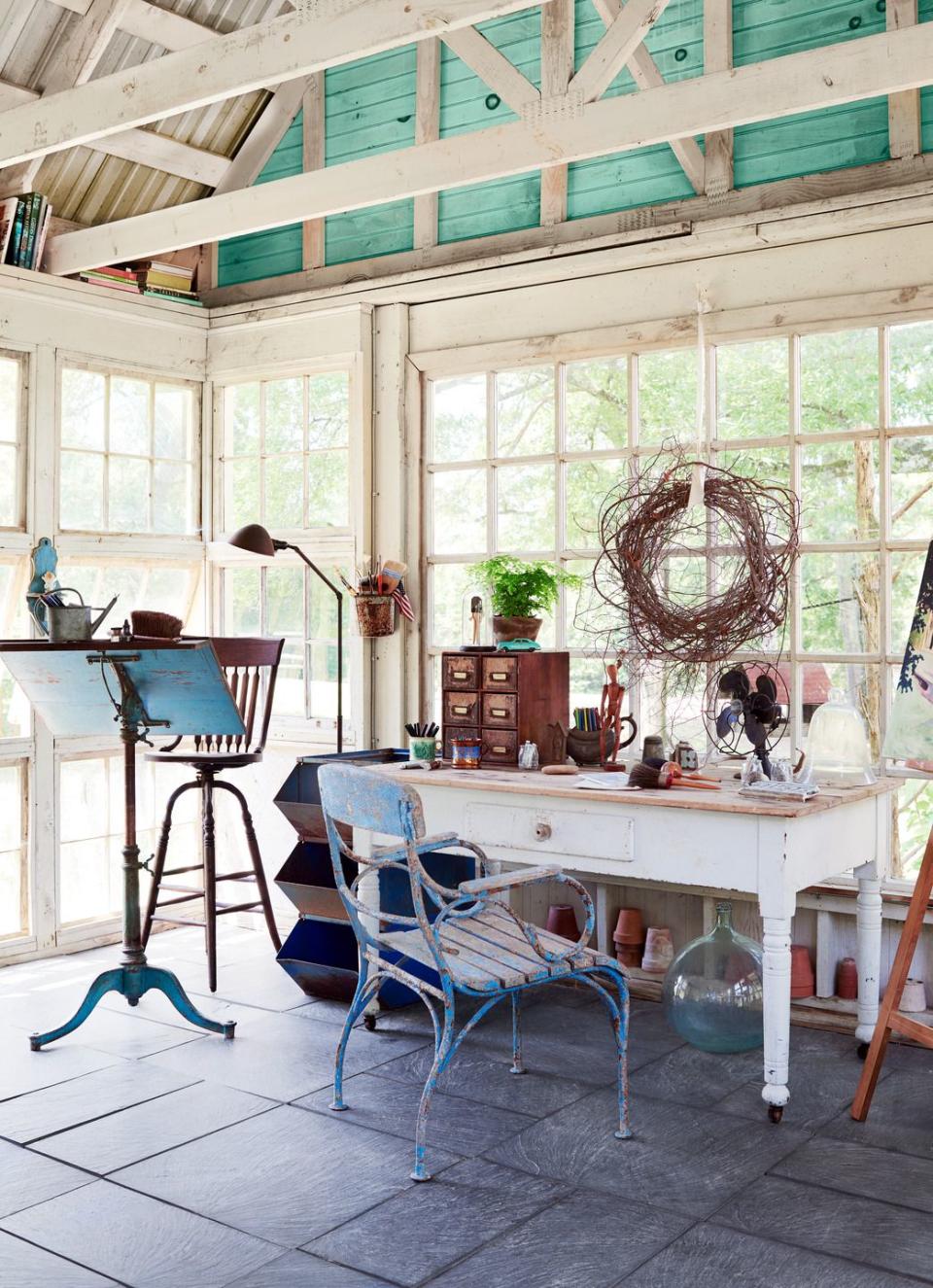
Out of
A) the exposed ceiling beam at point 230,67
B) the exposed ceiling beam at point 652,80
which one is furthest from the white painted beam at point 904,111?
the exposed ceiling beam at point 230,67

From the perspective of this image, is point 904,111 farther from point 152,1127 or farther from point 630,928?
point 152,1127

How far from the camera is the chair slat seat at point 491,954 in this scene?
337 cm

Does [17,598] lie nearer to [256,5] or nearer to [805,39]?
[256,5]

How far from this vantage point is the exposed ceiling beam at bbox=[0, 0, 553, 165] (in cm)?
356

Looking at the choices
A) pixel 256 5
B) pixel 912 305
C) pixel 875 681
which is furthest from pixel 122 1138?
pixel 256 5

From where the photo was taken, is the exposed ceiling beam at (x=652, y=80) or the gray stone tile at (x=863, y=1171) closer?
the gray stone tile at (x=863, y=1171)

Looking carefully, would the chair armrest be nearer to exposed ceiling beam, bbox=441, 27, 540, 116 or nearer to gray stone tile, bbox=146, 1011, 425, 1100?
gray stone tile, bbox=146, 1011, 425, 1100

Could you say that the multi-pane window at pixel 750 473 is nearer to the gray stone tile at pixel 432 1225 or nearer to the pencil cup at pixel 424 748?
the pencil cup at pixel 424 748

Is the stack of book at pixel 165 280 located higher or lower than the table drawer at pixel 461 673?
higher

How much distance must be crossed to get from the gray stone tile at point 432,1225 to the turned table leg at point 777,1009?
799mm

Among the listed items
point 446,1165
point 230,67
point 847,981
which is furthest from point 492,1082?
point 230,67

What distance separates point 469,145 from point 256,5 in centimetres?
192

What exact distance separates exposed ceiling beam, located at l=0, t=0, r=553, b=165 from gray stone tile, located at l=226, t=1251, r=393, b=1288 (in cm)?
317

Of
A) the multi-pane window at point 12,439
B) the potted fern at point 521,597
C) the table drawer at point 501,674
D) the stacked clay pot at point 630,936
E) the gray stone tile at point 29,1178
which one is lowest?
the gray stone tile at point 29,1178
